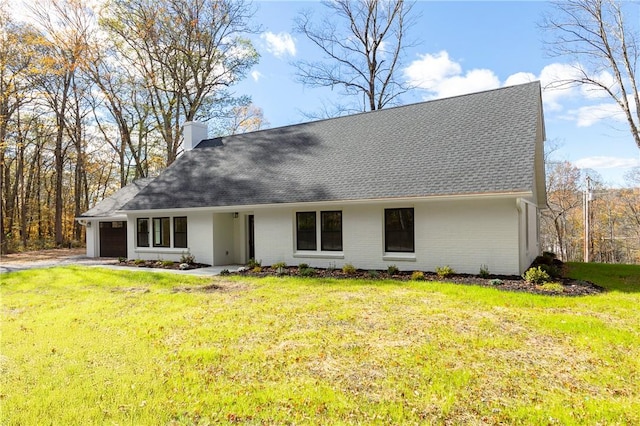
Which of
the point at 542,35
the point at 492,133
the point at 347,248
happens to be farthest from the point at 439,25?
the point at 347,248

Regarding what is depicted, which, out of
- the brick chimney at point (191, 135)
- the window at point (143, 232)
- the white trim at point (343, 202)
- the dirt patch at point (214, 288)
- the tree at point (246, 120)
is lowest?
the dirt patch at point (214, 288)

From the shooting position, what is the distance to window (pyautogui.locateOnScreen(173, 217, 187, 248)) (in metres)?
15.7

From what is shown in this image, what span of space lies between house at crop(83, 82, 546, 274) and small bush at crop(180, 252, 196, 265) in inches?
7.3

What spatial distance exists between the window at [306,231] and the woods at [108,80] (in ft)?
52.0

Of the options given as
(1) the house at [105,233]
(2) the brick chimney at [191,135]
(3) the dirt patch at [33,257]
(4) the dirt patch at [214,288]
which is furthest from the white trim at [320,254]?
(3) the dirt patch at [33,257]

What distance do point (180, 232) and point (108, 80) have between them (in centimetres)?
1506

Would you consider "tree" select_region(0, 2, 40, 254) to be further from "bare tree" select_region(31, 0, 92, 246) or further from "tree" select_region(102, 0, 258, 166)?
"tree" select_region(102, 0, 258, 166)

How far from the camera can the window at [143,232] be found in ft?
55.2

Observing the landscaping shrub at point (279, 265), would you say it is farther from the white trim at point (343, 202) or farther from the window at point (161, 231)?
the window at point (161, 231)

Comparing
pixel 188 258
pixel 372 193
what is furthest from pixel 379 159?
pixel 188 258

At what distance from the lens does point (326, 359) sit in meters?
4.79

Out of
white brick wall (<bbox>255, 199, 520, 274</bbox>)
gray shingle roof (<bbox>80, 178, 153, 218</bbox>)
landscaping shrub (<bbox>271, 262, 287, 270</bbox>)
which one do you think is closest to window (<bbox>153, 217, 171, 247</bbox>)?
gray shingle roof (<bbox>80, 178, 153, 218</bbox>)

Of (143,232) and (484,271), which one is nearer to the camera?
(484,271)

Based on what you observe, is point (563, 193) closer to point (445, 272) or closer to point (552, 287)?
point (445, 272)
